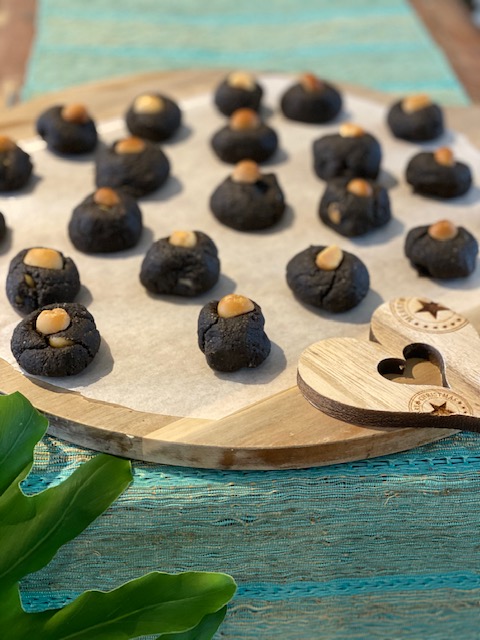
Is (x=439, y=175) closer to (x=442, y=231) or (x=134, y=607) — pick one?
(x=442, y=231)

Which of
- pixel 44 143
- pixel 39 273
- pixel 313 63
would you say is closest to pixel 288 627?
pixel 39 273

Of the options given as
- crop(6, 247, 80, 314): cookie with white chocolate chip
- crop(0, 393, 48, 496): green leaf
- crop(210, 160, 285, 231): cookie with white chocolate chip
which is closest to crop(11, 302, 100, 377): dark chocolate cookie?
crop(6, 247, 80, 314): cookie with white chocolate chip

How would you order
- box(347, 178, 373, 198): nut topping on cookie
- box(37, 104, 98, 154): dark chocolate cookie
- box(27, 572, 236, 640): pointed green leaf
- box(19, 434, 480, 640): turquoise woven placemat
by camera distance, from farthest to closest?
box(37, 104, 98, 154): dark chocolate cookie
box(347, 178, 373, 198): nut topping on cookie
box(19, 434, 480, 640): turquoise woven placemat
box(27, 572, 236, 640): pointed green leaf

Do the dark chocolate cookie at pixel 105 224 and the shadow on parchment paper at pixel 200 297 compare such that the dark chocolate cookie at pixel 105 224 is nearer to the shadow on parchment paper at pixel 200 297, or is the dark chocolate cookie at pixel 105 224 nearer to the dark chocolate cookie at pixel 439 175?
the shadow on parchment paper at pixel 200 297

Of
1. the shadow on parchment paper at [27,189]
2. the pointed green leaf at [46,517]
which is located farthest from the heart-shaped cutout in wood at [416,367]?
the shadow on parchment paper at [27,189]

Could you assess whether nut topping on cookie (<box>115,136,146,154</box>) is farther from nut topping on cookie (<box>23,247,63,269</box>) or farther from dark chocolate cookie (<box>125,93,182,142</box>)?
nut topping on cookie (<box>23,247,63,269</box>)

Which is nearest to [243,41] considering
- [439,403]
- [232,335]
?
[232,335]

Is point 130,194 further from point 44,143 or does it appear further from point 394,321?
point 394,321
